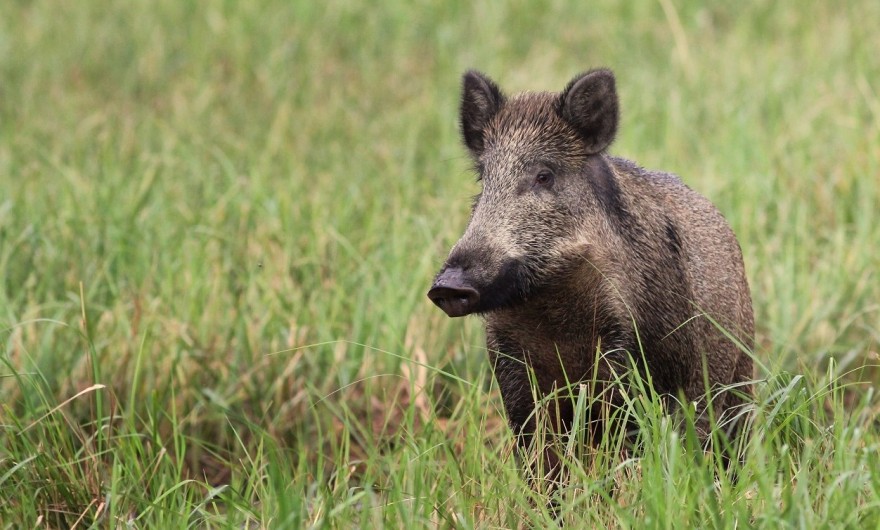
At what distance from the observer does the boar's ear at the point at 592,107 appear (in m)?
4.02

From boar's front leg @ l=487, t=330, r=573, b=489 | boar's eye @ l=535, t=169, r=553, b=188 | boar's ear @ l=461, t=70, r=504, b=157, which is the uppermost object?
boar's ear @ l=461, t=70, r=504, b=157

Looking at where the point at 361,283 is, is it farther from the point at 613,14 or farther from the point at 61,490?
the point at 613,14

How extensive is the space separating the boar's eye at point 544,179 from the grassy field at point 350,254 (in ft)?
2.00

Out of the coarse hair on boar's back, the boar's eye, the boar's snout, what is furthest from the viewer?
the boar's eye

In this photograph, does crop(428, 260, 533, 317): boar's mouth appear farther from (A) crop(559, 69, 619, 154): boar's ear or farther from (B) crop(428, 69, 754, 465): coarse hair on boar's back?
(A) crop(559, 69, 619, 154): boar's ear

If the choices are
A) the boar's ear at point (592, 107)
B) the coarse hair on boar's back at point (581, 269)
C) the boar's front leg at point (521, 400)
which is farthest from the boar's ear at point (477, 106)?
the boar's front leg at point (521, 400)

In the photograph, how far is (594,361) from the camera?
3.86 meters

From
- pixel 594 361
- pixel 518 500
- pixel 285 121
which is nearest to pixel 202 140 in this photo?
pixel 285 121

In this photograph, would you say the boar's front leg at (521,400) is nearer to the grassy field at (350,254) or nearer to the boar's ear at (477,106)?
the grassy field at (350,254)

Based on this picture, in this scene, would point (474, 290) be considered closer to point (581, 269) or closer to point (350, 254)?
point (581, 269)

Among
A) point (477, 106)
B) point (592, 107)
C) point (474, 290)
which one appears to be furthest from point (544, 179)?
point (474, 290)

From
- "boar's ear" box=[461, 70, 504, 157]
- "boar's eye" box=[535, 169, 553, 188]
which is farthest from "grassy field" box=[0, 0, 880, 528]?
"boar's ear" box=[461, 70, 504, 157]

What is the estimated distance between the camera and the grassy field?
11.3 ft

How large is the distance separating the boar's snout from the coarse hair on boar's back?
0.46 feet
